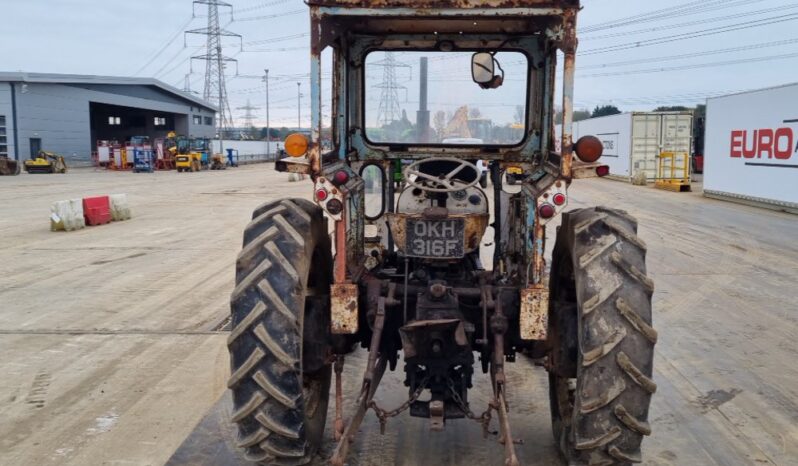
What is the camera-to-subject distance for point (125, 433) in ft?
16.8

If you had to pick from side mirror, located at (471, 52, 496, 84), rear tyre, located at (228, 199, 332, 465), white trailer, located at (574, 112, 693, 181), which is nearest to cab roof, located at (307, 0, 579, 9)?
rear tyre, located at (228, 199, 332, 465)

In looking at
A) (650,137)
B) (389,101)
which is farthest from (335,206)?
(650,137)

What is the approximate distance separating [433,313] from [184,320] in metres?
4.82

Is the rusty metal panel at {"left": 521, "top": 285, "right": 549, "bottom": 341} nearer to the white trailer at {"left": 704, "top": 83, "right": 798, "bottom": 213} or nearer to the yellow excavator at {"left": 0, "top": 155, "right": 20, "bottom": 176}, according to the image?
the white trailer at {"left": 704, "top": 83, "right": 798, "bottom": 213}

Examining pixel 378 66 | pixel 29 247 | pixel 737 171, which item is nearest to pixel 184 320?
pixel 378 66

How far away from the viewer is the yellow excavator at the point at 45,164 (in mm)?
43184

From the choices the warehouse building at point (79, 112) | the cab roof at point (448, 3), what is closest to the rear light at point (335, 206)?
the cab roof at point (448, 3)

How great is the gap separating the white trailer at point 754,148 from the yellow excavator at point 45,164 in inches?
1420

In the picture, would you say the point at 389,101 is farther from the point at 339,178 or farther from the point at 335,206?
the point at 335,206

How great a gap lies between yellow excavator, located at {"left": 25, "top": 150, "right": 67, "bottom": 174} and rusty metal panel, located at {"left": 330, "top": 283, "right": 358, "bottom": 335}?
1734 inches

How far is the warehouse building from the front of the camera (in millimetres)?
46812

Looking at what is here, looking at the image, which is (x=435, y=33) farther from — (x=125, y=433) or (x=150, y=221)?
(x=150, y=221)

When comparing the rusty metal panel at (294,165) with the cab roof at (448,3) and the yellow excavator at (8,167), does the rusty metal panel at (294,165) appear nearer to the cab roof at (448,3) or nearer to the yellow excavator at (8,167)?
the cab roof at (448,3)

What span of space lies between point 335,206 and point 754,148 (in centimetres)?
2041
